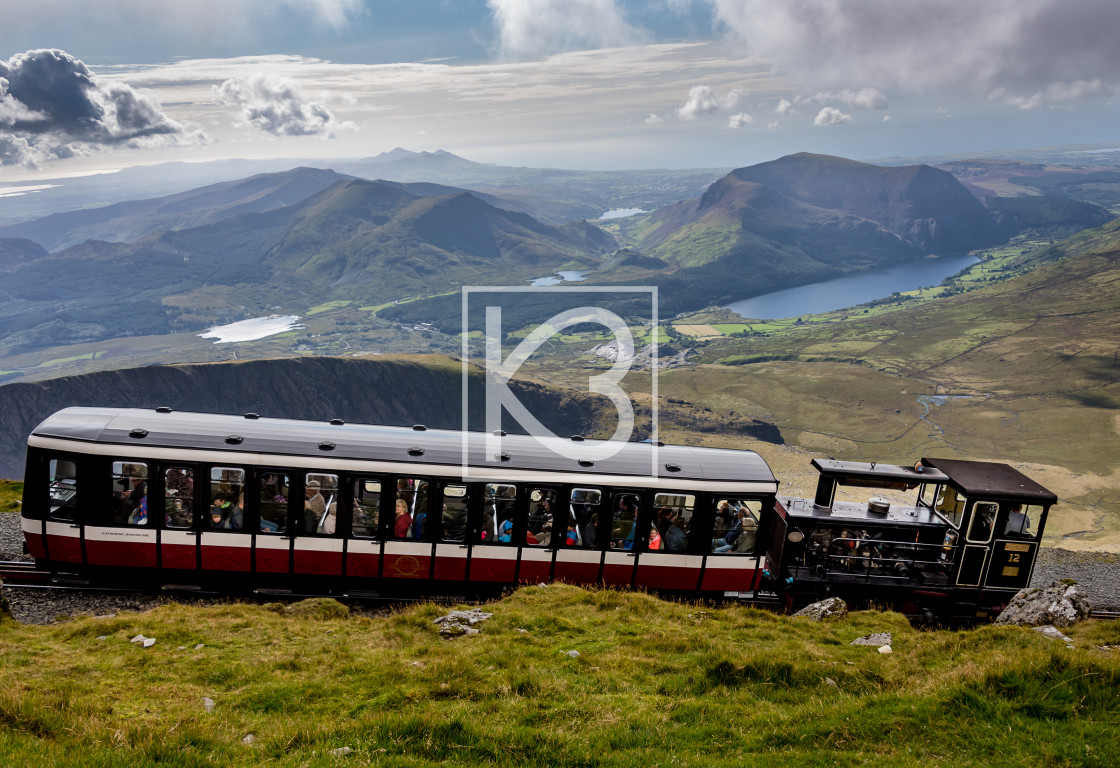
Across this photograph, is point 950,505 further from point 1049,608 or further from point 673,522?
point 673,522

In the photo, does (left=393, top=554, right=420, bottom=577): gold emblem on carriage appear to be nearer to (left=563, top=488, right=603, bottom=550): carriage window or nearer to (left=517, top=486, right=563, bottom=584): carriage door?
(left=517, top=486, right=563, bottom=584): carriage door

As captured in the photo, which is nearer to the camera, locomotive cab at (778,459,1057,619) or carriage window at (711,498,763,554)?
carriage window at (711,498,763,554)

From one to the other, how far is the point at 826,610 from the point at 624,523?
6.90 meters

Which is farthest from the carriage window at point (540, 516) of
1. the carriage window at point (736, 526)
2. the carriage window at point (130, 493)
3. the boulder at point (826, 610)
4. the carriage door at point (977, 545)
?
the carriage door at point (977, 545)

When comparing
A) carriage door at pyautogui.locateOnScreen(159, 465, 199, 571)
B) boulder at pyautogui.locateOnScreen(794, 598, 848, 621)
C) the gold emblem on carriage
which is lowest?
boulder at pyautogui.locateOnScreen(794, 598, 848, 621)

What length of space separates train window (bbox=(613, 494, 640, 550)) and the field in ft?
11.7

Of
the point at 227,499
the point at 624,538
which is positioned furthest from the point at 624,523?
the point at 227,499

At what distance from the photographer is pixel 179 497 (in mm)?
19906

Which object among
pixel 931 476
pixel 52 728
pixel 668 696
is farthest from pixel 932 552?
pixel 52 728

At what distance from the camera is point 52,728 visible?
952 centimetres

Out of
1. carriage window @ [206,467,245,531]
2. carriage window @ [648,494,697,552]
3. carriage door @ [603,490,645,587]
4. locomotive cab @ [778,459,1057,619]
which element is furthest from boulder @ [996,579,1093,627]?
carriage window @ [206,467,245,531]

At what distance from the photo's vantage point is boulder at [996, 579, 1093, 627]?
782 inches

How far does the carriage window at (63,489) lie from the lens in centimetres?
1959

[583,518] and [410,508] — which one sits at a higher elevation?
[410,508]
